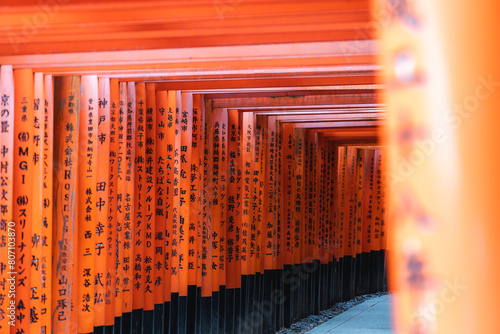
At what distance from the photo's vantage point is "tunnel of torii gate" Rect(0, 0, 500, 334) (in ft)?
1.69

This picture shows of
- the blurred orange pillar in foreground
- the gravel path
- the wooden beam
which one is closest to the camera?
the blurred orange pillar in foreground

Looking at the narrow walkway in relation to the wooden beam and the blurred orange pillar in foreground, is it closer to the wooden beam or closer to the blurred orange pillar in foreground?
the wooden beam

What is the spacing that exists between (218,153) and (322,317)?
5.10m

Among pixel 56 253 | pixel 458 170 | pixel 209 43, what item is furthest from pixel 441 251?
pixel 56 253

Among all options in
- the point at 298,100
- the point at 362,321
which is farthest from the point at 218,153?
the point at 362,321

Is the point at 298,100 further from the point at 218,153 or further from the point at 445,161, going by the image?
the point at 445,161

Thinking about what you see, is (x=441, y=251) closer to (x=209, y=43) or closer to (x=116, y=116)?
(x=209, y=43)

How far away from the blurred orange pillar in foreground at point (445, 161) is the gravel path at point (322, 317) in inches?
384

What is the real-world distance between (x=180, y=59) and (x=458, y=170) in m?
4.79

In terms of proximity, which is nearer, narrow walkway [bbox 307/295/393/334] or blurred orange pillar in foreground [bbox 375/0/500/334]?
blurred orange pillar in foreground [bbox 375/0/500/334]

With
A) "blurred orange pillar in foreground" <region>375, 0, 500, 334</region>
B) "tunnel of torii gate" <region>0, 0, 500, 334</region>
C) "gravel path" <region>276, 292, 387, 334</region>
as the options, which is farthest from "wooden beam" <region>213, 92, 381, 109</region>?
"blurred orange pillar in foreground" <region>375, 0, 500, 334</region>

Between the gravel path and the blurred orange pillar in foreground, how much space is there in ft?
32.0

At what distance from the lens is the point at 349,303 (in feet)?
45.4

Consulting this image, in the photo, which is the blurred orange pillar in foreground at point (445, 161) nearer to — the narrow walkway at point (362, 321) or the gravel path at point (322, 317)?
the gravel path at point (322, 317)
